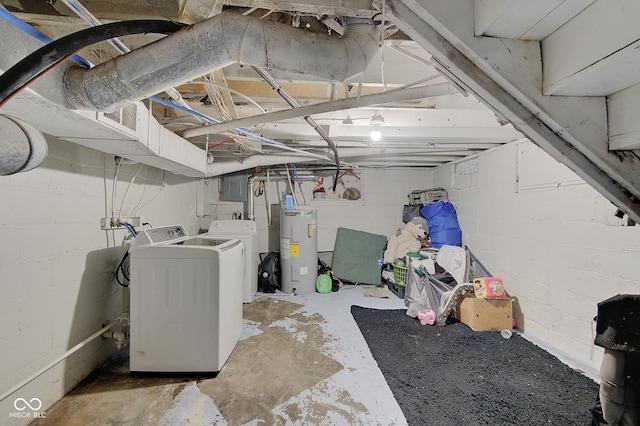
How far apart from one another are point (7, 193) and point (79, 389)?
52.5 inches

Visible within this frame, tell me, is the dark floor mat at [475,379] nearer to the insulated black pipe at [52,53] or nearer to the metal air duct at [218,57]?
the metal air duct at [218,57]

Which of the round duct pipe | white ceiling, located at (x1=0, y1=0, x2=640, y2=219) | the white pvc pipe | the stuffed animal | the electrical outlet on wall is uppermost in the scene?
white ceiling, located at (x1=0, y1=0, x2=640, y2=219)

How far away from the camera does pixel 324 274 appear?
3945mm

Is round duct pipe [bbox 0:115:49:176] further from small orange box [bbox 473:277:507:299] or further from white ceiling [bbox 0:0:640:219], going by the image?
small orange box [bbox 473:277:507:299]

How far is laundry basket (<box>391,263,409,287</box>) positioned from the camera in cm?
355

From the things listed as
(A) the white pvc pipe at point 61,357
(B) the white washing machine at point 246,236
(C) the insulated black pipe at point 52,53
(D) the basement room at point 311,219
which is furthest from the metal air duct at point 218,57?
(B) the white washing machine at point 246,236

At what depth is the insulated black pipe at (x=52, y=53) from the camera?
0.77 m

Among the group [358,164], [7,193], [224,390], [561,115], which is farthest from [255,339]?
[358,164]

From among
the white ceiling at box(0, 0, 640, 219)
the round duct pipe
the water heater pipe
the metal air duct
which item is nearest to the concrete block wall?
the water heater pipe

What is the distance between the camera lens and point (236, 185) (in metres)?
4.19

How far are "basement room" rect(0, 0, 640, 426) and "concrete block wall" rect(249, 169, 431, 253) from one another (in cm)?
77

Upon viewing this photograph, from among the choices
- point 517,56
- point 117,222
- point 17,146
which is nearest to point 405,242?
point 517,56

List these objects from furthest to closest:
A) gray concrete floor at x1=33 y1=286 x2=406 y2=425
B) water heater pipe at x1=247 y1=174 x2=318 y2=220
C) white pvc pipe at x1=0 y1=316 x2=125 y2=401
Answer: water heater pipe at x1=247 y1=174 x2=318 y2=220 < gray concrete floor at x1=33 y1=286 x2=406 y2=425 < white pvc pipe at x1=0 y1=316 x2=125 y2=401

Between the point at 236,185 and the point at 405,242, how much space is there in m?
2.78
